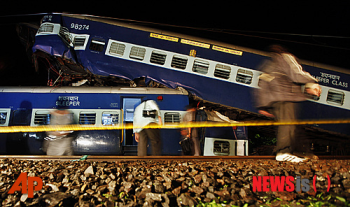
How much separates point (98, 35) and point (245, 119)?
24.8 ft

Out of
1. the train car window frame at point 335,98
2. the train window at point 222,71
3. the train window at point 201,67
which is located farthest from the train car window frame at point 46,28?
the train car window frame at point 335,98

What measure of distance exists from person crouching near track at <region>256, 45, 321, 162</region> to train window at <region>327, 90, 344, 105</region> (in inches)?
218

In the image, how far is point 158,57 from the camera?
9.06 m

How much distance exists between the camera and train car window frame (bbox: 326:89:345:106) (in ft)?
27.3

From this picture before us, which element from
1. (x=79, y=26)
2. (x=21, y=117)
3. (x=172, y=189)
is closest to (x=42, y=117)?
(x=21, y=117)

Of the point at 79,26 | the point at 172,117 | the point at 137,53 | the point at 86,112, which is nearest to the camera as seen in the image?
the point at 86,112

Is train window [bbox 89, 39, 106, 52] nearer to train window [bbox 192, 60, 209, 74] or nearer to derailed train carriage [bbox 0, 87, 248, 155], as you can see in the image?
derailed train carriage [bbox 0, 87, 248, 155]

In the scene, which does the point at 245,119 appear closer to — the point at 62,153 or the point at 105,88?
the point at 105,88

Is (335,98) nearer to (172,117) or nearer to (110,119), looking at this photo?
(172,117)

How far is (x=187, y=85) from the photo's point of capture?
8.85 m

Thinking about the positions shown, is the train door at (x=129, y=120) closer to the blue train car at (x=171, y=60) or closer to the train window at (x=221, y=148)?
the blue train car at (x=171, y=60)

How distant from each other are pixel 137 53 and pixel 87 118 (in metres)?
3.46

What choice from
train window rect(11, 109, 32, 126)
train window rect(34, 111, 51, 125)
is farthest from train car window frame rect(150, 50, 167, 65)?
train window rect(11, 109, 32, 126)

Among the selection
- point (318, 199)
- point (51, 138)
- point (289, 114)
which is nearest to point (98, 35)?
point (51, 138)
